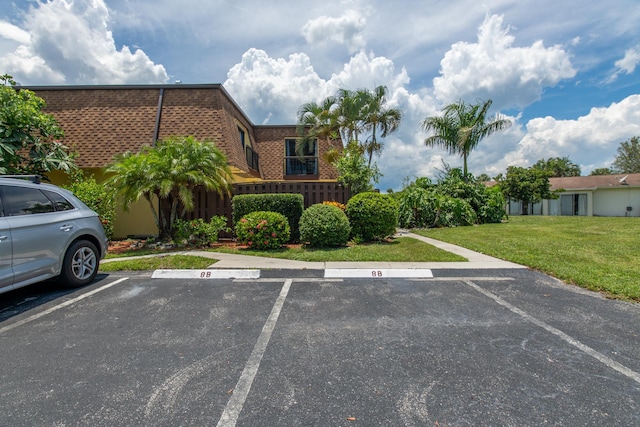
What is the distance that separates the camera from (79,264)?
17.2ft

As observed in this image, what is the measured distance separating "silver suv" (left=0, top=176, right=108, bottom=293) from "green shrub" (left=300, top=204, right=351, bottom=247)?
4507mm

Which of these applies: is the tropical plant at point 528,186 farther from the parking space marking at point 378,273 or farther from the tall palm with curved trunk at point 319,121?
the parking space marking at point 378,273

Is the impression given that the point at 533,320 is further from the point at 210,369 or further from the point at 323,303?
the point at 210,369

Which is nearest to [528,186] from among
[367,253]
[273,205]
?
[367,253]

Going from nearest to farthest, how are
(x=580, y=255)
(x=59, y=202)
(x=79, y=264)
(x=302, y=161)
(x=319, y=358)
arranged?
(x=319, y=358) < (x=59, y=202) < (x=79, y=264) < (x=580, y=255) < (x=302, y=161)

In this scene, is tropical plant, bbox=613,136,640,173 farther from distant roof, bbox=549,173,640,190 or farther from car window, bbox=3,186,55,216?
car window, bbox=3,186,55,216

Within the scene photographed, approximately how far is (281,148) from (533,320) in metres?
16.4

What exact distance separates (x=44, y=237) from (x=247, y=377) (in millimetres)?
3993

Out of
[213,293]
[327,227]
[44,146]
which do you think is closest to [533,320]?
[213,293]

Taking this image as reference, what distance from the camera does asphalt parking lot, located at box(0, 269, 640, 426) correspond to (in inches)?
87.9

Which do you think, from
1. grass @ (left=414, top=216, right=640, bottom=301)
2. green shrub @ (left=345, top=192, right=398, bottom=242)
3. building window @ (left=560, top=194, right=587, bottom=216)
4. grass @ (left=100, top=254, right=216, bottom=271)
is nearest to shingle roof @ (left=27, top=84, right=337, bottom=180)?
green shrub @ (left=345, top=192, right=398, bottom=242)

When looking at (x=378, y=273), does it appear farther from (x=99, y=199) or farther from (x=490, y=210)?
(x=490, y=210)

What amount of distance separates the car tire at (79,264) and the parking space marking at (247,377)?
134 inches

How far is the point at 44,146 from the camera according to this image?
963 centimetres
